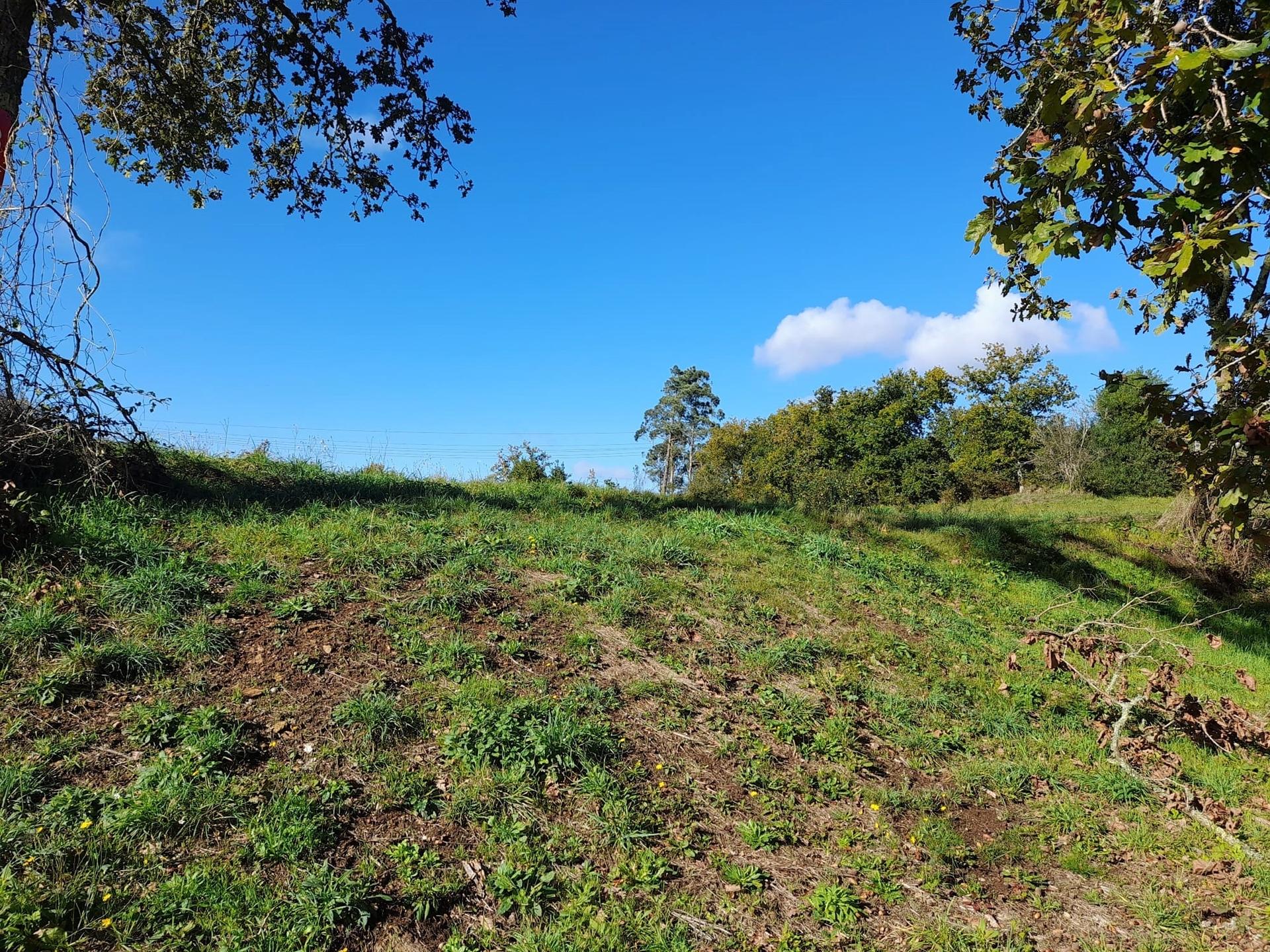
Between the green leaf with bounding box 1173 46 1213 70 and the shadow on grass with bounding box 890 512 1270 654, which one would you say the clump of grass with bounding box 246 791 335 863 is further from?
the shadow on grass with bounding box 890 512 1270 654

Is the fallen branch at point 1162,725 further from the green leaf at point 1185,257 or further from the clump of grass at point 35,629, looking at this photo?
the clump of grass at point 35,629

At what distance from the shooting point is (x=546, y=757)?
13.1 ft

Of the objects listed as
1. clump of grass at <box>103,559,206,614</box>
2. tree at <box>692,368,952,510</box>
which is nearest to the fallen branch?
clump of grass at <box>103,559,206,614</box>

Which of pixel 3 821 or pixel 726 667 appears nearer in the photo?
pixel 3 821

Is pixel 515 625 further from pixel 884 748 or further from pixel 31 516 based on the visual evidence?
pixel 31 516

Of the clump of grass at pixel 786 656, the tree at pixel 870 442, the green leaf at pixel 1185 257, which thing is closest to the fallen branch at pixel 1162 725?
the clump of grass at pixel 786 656

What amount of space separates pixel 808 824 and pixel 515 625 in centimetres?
253

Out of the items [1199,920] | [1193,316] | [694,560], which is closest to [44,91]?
[694,560]

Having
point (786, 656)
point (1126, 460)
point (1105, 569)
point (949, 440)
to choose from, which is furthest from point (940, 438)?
point (786, 656)

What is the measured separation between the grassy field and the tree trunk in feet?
9.21

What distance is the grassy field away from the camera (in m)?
3.07

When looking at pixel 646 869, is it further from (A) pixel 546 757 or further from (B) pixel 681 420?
(B) pixel 681 420

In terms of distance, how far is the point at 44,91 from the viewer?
581 centimetres

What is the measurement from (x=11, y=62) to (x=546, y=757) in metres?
6.72
